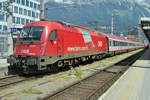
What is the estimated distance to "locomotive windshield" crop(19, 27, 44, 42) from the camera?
36.4ft

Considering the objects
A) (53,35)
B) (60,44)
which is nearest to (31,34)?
(53,35)

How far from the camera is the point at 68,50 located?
13086 mm

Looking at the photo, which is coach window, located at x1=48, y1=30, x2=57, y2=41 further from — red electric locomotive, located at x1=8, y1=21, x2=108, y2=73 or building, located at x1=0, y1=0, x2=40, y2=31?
building, located at x1=0, y1=0, x2=40, y2=31

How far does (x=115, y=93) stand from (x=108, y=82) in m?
2.18

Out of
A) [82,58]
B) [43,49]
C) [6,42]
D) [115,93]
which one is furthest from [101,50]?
[115,93]

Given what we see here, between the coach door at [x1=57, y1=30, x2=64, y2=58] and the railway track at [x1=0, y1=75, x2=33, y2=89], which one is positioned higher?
the coach door at [x1=57, y1=30, x2=64, y2=58]

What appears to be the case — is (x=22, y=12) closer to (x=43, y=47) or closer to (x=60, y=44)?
(x=60, y=44)

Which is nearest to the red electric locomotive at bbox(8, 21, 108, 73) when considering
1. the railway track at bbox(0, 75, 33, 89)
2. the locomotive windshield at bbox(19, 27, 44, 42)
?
the locomotive windshield at bbox(19, 27, 44, 42)

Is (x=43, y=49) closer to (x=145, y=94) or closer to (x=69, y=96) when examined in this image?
(x=69, y=96)

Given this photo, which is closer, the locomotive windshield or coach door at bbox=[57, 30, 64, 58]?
the locomotive windshield

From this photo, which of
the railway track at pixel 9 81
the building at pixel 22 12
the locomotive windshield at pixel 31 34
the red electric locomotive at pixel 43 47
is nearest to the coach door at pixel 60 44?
the red electric locomotive at pixel 43 47

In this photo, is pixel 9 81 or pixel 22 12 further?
pixel 22 12

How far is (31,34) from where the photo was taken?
11.3 metres

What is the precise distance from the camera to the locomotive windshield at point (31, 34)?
36.4 ft
